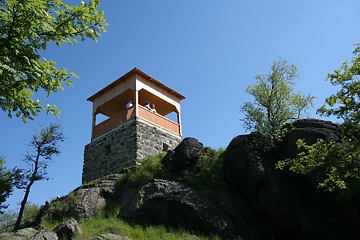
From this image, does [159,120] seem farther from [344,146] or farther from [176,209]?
[344,146]

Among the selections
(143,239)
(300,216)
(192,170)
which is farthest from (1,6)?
(300,216)

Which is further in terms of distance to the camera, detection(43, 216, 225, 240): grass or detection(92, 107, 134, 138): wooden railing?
detection(92, 107, 134, 138): wooden railing

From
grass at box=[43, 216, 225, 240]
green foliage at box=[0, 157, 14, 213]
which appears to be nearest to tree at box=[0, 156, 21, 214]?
green foliage at box=[0, 157, 14, 213]

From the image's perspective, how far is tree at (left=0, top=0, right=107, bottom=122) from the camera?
5.61 meters

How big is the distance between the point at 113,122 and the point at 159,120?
2425 mm

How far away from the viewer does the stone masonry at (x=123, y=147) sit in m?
15.1

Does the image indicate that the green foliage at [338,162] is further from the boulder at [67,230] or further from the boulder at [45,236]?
the boulder at [45,236]

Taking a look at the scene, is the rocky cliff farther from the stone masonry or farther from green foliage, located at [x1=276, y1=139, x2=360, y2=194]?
the stone masonry

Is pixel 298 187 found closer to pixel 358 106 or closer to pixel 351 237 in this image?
pixel 351 237

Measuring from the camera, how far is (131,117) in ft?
52.6

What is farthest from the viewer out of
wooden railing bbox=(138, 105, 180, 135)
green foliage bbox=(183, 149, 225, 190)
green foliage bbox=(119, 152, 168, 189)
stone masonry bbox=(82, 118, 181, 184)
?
→ wooden railing bbox=(138, 105, 180, 135)

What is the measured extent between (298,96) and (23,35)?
1018 centimetres

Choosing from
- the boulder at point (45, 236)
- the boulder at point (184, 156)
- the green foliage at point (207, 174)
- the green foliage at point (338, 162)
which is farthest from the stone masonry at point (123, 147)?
the green foliage at point (338, 162)

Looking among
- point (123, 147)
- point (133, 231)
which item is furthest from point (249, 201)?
point (123, 147)
